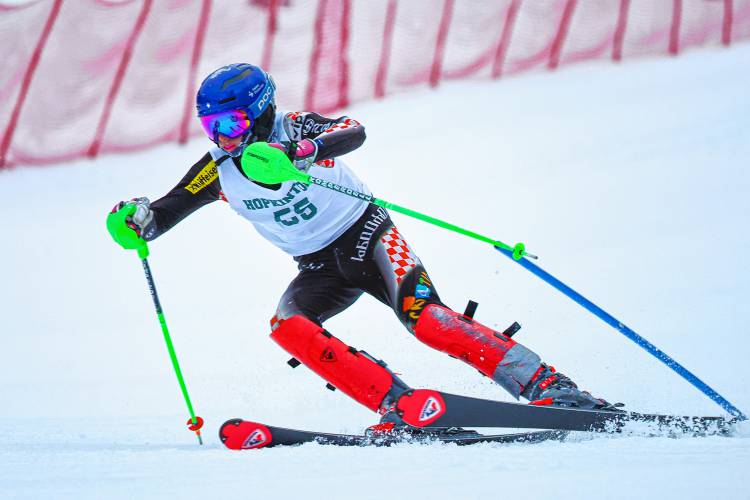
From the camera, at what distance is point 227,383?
5.18 m

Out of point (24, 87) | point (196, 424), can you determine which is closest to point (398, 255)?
point (196, 424)

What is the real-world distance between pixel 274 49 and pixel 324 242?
6.74 m

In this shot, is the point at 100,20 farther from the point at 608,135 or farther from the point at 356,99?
the point at 608,135

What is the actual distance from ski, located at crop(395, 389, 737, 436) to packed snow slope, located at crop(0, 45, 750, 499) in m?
0.22

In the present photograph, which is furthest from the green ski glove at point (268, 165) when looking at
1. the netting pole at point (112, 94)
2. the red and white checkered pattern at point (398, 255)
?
the netting pole at point (112, 94)

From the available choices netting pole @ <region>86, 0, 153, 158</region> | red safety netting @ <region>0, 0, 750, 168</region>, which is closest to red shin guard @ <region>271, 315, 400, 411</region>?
red safety netting @ <region>0, 0, 750, 168</region>

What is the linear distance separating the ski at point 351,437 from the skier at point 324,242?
99 mm

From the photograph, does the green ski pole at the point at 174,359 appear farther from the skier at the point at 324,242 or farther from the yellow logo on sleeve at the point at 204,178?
the yellow logo on sleeve at the point at 204,178

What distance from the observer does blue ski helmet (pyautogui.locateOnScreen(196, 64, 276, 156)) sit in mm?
3750

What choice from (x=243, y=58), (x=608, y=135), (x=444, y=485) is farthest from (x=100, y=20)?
(x=444, y=485)

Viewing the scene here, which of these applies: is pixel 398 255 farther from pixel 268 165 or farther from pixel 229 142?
pixel 229 142

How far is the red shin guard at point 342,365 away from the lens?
140 inches

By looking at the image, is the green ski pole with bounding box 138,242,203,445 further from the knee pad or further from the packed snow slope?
the knee pad

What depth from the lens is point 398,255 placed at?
4.03 m
